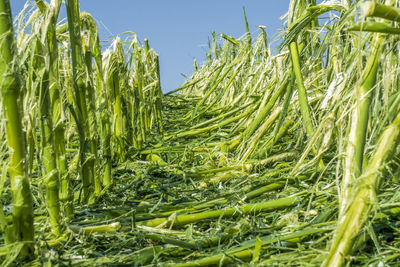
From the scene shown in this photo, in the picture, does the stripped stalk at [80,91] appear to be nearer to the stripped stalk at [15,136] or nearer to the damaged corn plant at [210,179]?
the damaged corn plant at [210,179]

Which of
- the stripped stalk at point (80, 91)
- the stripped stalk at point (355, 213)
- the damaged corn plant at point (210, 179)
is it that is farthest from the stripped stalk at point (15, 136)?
the stripped stalk at point (355, 213)

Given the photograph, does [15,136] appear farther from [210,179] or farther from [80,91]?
[210,179]

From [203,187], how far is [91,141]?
0.50 m

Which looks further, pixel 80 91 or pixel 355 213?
pixel 80 91

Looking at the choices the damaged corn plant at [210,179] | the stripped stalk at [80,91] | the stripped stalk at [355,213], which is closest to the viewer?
the stripped stalk at [355,213]

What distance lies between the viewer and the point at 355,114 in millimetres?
1041

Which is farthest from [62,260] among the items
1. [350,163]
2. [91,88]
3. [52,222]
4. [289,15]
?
[289,15]

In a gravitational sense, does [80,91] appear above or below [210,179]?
above

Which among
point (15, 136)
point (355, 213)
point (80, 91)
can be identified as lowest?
point (355, 213)

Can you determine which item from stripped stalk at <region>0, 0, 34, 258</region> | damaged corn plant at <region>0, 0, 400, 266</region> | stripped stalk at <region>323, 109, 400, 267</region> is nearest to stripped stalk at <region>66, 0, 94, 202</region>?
damaged corn plant at <region>0, 0, 400, 266</region>

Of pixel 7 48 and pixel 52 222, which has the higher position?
pixel 7 48

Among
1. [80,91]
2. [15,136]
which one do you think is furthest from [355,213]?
[80,91]

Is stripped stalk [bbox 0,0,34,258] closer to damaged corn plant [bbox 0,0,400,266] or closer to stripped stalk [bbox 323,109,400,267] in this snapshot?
damaged corn plant [bbox 0,0,400,266]

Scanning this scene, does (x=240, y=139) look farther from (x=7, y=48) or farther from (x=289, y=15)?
(x=7, y=48)
